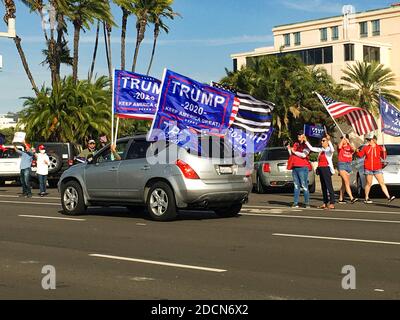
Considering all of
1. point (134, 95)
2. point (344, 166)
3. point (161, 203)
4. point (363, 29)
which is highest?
point (363, 29)

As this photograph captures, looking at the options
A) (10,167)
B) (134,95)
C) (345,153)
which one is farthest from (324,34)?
(345,153)

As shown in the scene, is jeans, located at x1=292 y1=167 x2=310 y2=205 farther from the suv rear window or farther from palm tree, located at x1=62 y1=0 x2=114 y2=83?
palm tree, located at x1=62 y1=0 x2=114 y2=83

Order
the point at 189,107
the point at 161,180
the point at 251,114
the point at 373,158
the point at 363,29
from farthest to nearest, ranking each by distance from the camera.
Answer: the point at 363,29 < the point at 251,114 < the point at 373,158 < the point at 189,107 < the point at 161,180

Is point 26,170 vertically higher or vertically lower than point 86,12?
lower

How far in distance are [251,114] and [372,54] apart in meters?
55.5

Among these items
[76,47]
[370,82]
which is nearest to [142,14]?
[76,47]

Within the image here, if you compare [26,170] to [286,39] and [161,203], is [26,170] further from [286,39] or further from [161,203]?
[286,39]

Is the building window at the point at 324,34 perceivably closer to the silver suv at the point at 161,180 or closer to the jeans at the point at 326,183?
the jeans at the point at 326,183

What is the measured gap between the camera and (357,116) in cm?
2053

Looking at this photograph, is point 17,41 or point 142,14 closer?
point 17,41

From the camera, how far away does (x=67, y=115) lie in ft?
112

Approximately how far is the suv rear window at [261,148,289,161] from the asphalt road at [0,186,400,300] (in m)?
6.36

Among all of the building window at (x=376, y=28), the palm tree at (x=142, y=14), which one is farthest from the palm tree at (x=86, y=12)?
the building window at (x=376, y=28)

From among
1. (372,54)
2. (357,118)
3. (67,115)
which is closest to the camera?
(357,118)
